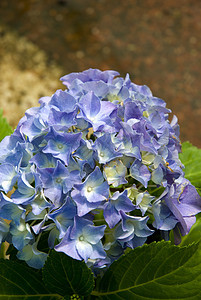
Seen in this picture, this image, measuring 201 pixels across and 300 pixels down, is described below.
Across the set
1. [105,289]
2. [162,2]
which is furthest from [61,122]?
[162,2]

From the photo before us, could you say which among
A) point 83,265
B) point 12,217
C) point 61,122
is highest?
point 61,122

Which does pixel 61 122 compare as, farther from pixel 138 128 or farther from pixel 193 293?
pixel 193 293

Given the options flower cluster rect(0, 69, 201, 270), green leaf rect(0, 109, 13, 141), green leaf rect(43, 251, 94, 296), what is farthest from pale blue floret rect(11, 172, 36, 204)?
green leaf rect(0, 109, 13, 141)

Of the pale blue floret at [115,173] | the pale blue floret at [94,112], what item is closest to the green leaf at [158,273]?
the pale blue floret at [115,173]

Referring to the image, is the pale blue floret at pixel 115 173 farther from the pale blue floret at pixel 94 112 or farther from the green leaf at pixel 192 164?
the green leaf at pixel 192 164

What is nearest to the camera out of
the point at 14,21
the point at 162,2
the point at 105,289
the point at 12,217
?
the point at 12,217

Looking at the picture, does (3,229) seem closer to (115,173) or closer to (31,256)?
(31,256)

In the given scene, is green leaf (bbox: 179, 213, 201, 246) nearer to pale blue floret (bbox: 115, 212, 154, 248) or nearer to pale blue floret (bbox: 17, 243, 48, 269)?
pale blue floret (bbox: 115, 212, 154, 248)
